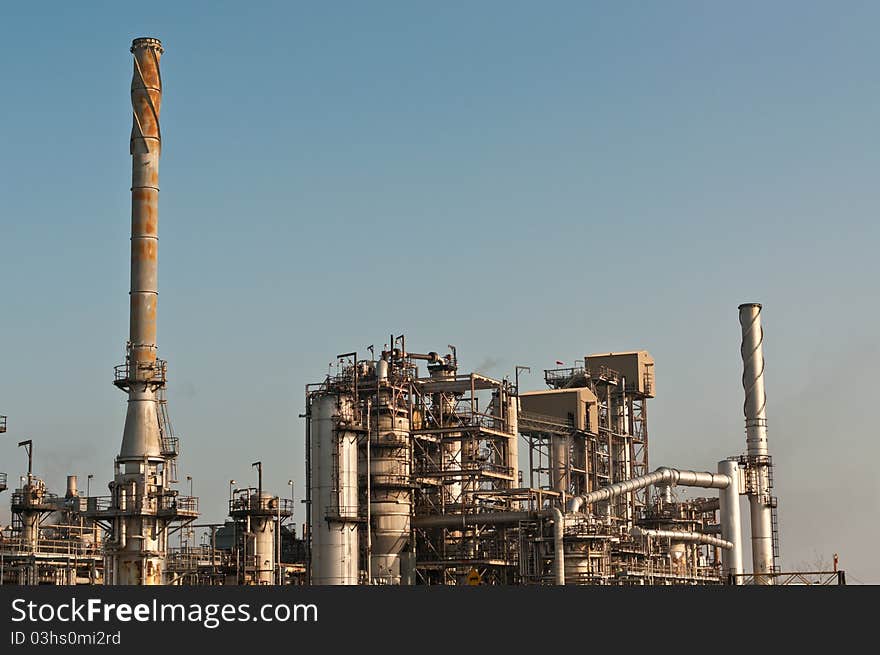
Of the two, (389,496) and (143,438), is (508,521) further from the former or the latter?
(143,438)

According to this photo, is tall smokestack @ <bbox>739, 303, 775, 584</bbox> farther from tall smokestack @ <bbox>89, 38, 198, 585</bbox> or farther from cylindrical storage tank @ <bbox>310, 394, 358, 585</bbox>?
tall smokestack @ <bbox>89, 38, 198, 585</bbox>

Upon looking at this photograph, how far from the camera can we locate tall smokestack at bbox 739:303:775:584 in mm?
91562

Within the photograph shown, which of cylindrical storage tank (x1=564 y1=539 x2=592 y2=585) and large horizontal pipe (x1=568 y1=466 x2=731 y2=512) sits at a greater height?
large horizontal pipe (x1=568 y1=466 x2=731 y2=512)

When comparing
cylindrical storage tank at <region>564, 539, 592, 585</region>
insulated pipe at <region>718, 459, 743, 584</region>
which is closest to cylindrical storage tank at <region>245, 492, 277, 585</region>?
cylindrical storage tank at <region>564, 539, 592, 585</region>

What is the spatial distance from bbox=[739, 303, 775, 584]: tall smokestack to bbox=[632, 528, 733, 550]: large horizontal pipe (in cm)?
356

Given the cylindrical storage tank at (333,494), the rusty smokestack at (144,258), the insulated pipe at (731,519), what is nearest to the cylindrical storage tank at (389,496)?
the cylindrical storage tank at (333,494)

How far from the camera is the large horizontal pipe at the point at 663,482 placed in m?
78.1

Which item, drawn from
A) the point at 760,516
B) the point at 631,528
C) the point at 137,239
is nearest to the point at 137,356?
the point at 137,239

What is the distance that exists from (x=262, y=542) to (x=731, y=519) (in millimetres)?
31683

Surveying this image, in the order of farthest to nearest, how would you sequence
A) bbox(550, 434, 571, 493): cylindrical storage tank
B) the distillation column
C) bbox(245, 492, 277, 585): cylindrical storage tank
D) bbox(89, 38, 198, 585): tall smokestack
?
bbox(550, 434, 571, 493): cylindrical storage tank, bbox(245, 492, 277, 585): cylindrical storage tank, the distillation column, bbox(89, 38, 198, 585): tall smokestack

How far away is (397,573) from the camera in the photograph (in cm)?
7238

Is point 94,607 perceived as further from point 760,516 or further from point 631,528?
point 760,516

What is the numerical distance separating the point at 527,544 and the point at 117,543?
2053cm

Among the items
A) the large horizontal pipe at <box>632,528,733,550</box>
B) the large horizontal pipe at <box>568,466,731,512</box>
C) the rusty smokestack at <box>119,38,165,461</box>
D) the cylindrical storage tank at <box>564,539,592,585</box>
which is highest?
the rusty smokestack at <box>119,38,165,461</box>
